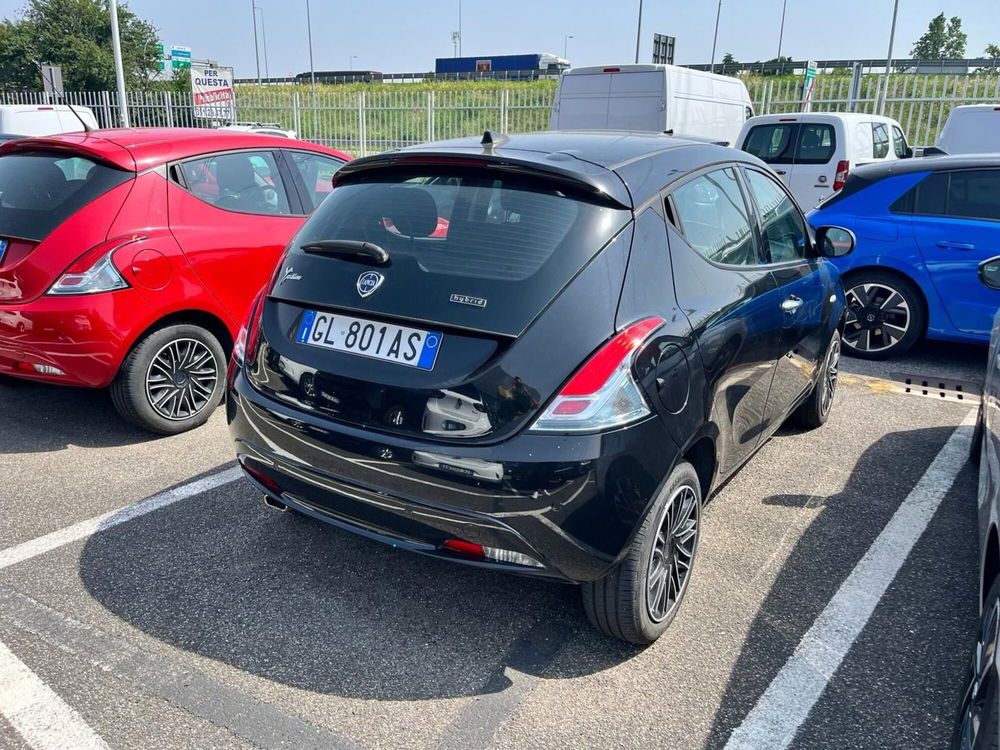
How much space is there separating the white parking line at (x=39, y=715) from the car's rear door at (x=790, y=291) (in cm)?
292

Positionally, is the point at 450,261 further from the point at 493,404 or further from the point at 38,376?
the point at 38,376

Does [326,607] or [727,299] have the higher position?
[727,299]

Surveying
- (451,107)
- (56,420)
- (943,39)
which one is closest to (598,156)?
(56,420)

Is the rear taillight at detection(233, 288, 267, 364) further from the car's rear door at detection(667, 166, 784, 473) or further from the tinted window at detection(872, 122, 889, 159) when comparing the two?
the tinted window at detection(872, 122, 889, 159)

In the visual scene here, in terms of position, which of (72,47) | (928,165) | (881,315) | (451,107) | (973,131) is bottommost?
(881,315)

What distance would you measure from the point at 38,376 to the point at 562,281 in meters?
3.25

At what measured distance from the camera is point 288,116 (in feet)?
73.7

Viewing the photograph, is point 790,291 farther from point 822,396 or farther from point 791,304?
point 822,396

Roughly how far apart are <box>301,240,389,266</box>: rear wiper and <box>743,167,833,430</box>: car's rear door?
180cm

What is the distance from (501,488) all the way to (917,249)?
5.15 meters

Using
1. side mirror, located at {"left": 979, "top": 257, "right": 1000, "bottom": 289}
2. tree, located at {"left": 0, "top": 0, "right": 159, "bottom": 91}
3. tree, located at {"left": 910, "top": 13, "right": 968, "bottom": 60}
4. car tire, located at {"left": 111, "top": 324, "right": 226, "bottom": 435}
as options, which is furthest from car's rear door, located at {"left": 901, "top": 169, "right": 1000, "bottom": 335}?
tree, located at {"left": 910, "top": 13, "right": 968, "bottom": 60}

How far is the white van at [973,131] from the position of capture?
12.7 m

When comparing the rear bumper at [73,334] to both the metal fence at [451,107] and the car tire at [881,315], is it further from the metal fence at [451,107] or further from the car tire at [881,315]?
the metal fence at [451,107]

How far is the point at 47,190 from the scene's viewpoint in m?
4.48
